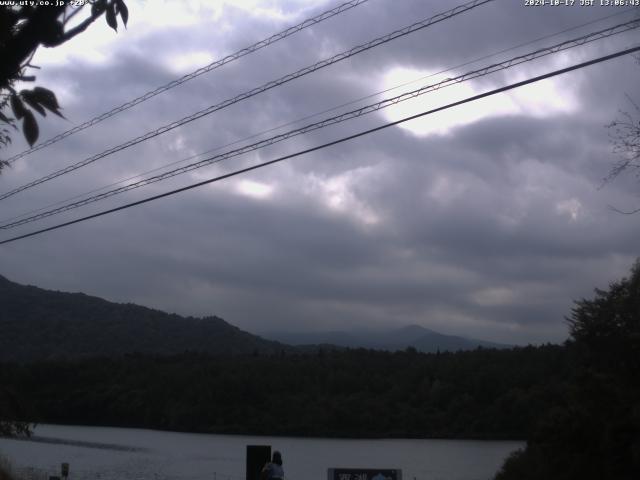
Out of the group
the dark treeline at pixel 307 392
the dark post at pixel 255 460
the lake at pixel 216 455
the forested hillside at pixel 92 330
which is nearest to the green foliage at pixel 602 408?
the dark post at pixel 255 460

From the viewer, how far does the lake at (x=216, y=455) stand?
39.1 m

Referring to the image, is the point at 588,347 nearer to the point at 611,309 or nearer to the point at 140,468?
the point at 611,309

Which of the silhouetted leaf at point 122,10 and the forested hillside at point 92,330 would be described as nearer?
the silhouetted leaf at point 122,10

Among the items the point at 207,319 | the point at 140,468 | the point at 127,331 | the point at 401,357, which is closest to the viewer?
the point at 140,468

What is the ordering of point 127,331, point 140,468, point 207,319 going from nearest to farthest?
point 140,468 → point 127,331 → point 207,319

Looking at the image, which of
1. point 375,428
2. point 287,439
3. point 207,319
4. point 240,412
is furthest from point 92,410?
point 207,319

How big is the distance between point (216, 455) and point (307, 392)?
20620 millimetres

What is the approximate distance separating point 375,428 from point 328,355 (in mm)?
21338

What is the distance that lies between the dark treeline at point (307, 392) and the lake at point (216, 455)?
93.6 inches

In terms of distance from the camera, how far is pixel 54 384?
A: 65250 mm

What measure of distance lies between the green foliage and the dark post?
861 centimetres

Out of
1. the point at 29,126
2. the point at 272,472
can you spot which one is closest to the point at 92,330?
the point at 272,472

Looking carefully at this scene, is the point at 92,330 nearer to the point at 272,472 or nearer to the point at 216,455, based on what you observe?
the point at 216,455

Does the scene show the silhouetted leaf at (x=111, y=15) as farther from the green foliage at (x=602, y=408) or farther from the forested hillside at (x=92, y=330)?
the forested hillside at (x=92, y=330)
